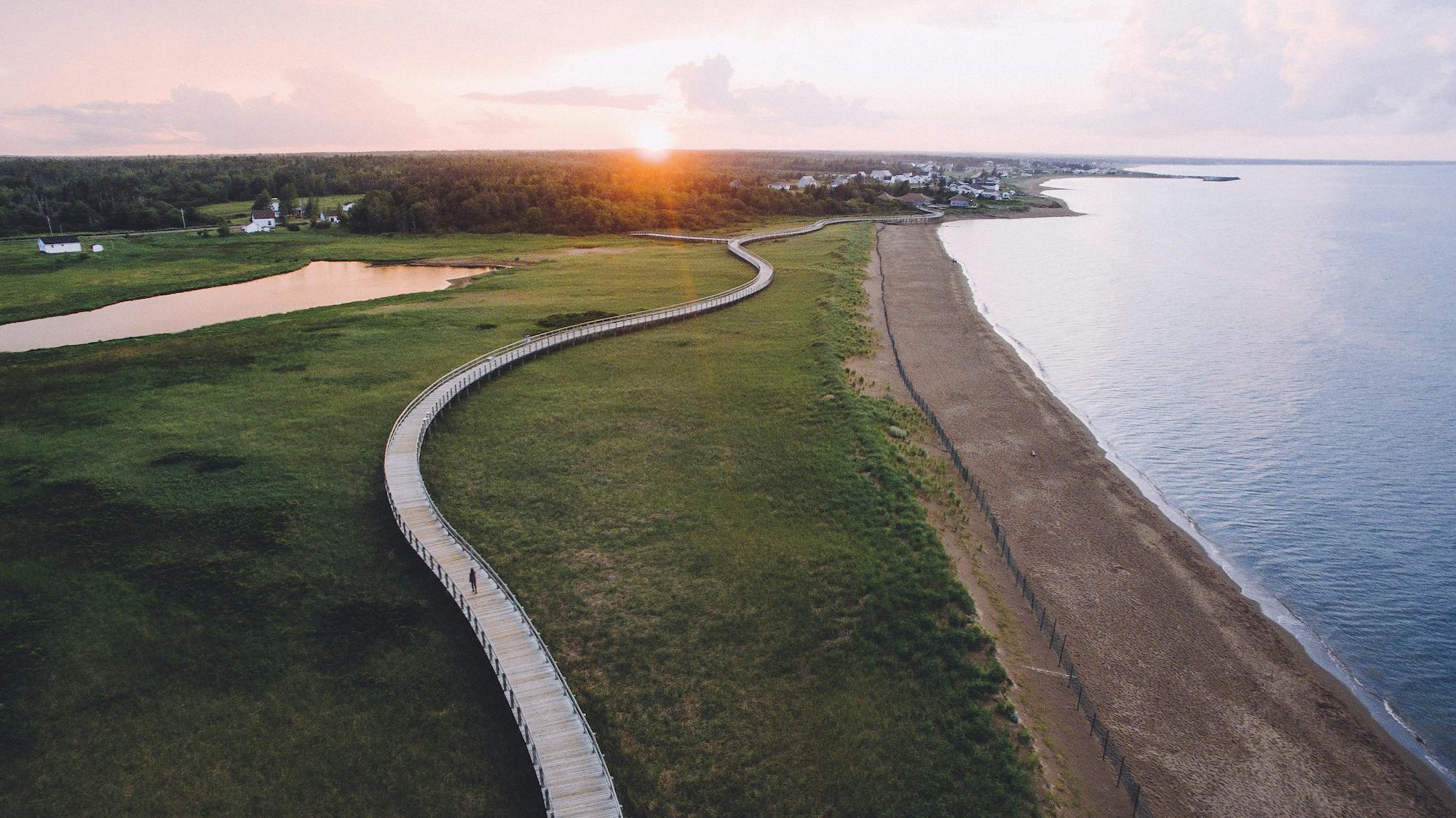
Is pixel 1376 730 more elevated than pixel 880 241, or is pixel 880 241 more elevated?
pixel 880 241

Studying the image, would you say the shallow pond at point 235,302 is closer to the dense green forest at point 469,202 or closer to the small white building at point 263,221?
the dense green forest at point 469,202

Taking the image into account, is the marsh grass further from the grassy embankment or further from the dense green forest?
the dense green forest

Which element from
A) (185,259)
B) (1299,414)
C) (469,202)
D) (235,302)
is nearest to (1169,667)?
(1299,414)

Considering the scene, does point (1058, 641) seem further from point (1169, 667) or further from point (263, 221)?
point (263, 221)

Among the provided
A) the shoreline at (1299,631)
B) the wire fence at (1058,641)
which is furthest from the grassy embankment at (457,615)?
the shoreline at (1299,631)

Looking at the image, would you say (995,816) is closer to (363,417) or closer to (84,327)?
(363,417)

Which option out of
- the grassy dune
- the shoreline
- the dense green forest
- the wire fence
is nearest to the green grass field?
the dense green forest

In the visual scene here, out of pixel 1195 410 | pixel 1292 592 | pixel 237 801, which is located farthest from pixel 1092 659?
pixel 1195 410

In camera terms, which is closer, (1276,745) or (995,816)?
(995,816)
